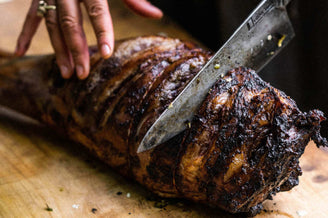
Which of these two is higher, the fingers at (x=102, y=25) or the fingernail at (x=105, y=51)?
the fingers at (x=102, y=25)

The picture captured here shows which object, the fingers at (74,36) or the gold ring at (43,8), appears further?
the gold ring at (43,8)

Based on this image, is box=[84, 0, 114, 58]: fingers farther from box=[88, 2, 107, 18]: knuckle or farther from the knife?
the knife

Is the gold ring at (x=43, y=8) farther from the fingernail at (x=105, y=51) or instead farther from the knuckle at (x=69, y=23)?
the fingernail at (x=105, y=51)

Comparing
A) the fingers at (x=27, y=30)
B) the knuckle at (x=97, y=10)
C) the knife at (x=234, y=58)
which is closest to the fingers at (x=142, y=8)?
the knuckle at (x=97, y=10)

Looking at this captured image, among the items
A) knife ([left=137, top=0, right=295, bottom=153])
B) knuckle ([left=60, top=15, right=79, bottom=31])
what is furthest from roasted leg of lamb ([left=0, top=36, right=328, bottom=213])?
knuckle ([left=60, top=15, right=79, bottom=31])

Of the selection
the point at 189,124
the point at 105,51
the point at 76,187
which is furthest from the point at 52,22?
the point at 189,124

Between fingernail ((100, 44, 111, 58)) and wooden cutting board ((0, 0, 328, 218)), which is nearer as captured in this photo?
wooden cutting board ((0, 0, 328, 218))
